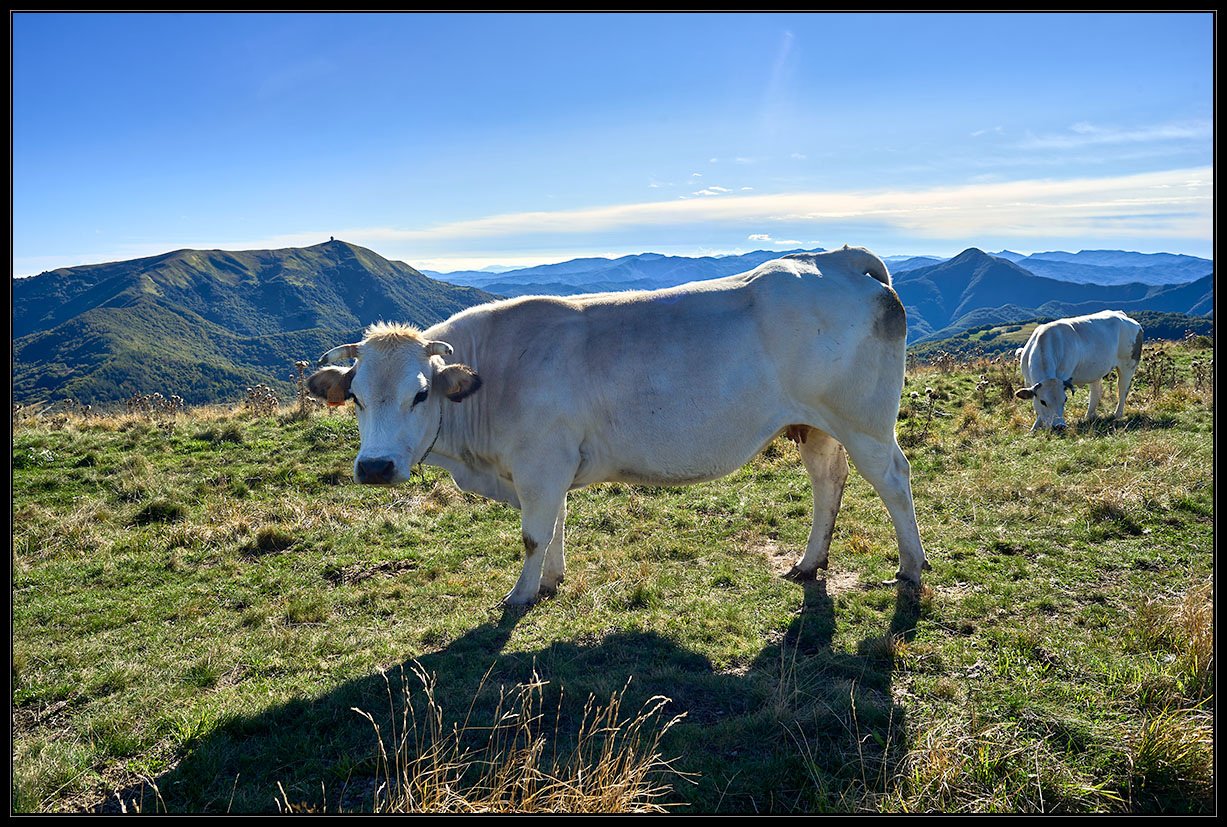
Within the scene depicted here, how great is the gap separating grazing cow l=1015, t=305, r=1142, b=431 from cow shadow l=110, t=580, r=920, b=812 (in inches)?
490

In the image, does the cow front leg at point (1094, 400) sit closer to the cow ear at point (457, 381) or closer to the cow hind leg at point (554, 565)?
the cow hind leg at point (554, 565)

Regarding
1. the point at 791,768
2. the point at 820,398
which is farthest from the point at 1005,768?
the point at 820,398

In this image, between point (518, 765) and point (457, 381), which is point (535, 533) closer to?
point (457, 381)

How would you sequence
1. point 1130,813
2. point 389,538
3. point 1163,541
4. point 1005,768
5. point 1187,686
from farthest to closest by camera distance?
1. point 389,538
2. point 1163,541
3. point 1187,686
4. point 1005,768
5. point 1130,813

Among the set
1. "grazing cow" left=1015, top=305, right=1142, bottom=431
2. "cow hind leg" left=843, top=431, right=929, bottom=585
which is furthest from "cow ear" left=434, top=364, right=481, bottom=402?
"grazing cow" left=1015, top=305, right=1142, bottom=431

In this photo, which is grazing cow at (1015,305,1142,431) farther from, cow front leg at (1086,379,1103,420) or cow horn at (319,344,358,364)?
cow horn at (319,344,358,364)

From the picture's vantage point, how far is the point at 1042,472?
11477 millimetres

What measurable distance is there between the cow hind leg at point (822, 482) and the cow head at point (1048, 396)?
32.8 feet

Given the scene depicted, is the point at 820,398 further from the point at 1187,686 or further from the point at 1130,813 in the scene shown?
the point at 1130,813

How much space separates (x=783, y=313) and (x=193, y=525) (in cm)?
867

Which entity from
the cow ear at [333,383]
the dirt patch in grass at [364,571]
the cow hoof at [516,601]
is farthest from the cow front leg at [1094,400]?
the cow ear at [333,383]

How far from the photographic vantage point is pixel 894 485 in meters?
7.71

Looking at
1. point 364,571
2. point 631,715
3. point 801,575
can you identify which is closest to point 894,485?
point 801,575

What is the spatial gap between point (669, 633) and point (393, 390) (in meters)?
3.52
